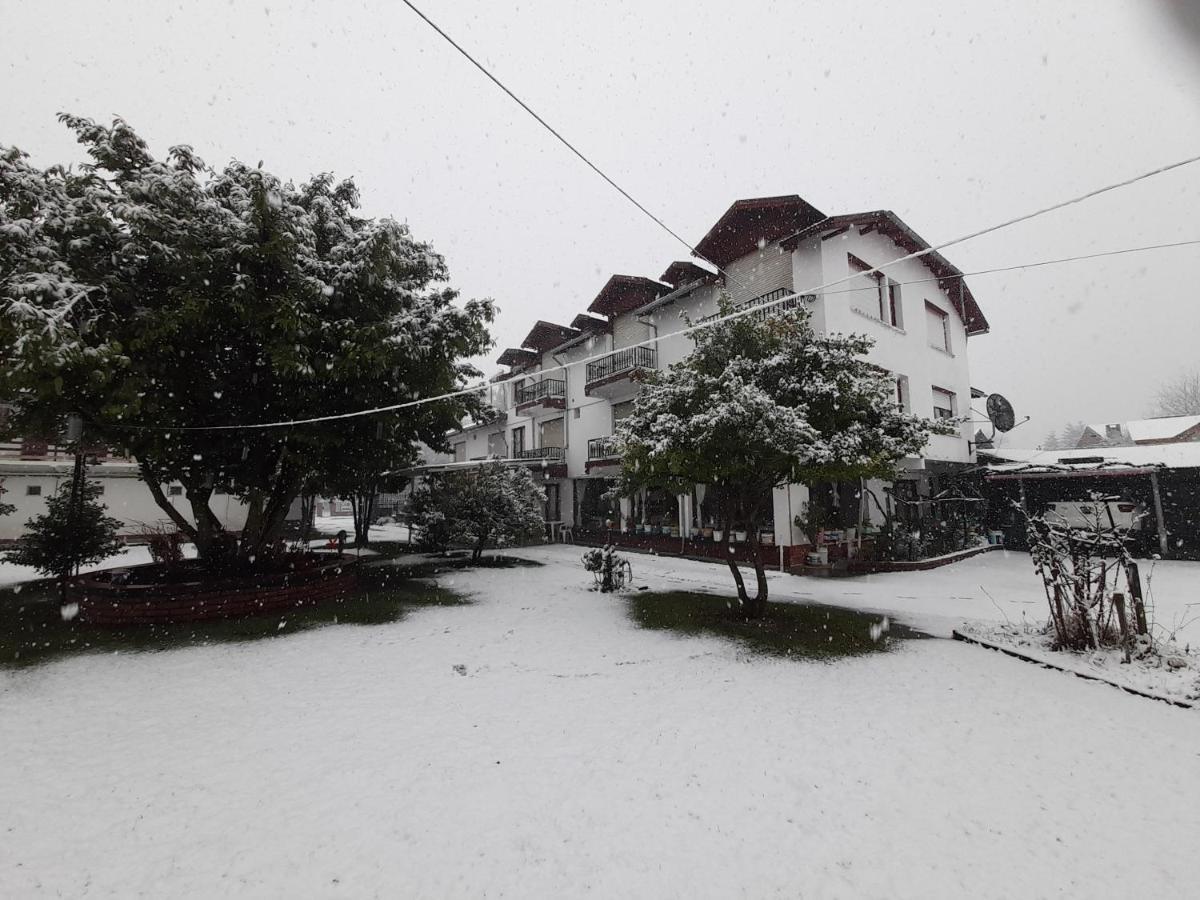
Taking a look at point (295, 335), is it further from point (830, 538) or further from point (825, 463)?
point (830, 538)

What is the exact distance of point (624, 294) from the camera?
21672 millimetres

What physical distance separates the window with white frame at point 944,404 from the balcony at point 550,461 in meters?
14.9

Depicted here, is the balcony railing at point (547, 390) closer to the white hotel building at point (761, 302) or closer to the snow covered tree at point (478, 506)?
the white hotel building at point (761, 302)

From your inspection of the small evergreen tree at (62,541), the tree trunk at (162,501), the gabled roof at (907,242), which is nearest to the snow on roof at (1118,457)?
the gabled roof at (907,242)

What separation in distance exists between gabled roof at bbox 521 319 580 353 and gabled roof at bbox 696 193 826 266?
9.34m

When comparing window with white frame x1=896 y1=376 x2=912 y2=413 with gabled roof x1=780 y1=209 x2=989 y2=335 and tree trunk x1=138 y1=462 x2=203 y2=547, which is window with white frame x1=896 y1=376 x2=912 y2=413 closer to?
gabled roof x1=780 y1=209 x2=989 y2=335

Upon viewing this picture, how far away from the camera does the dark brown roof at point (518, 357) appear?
1123 inches

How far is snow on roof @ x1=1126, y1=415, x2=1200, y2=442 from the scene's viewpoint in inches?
1330

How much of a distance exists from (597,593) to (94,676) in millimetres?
7815

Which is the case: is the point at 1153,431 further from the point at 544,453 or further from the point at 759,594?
the point at 759,594

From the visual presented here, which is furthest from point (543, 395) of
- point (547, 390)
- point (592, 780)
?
point (592, 780)

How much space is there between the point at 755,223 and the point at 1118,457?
14109 millimetres

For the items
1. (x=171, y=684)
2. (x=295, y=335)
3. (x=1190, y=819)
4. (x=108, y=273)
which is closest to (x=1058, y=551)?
(x=1190, y=819)

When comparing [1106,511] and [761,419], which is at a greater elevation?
[761,419]
